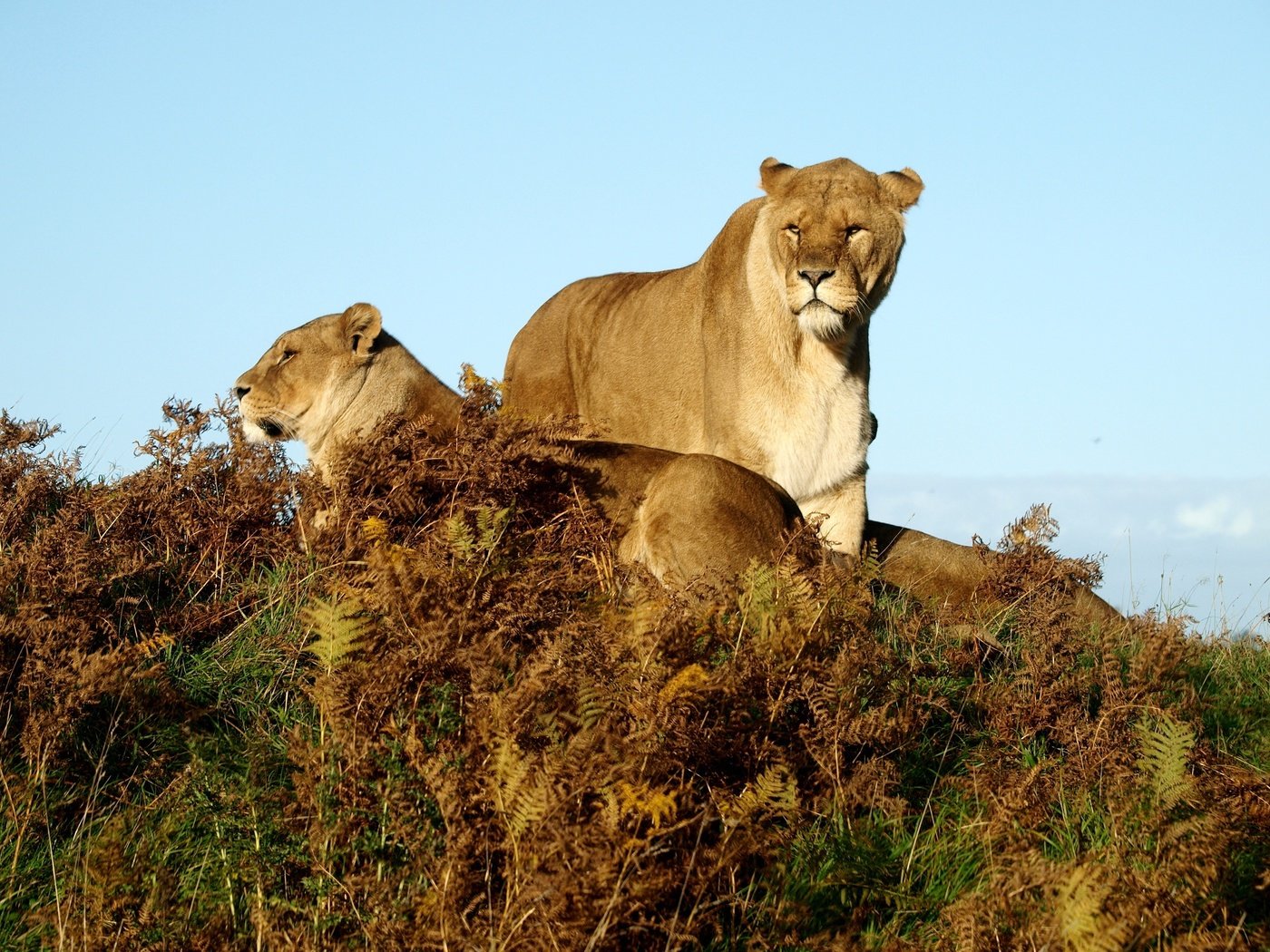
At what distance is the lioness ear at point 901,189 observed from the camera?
909 cm

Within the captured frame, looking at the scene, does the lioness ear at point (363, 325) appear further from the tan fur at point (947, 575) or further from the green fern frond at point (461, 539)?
the green fern frond at point (461, 539)

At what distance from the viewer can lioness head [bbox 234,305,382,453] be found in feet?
30.6

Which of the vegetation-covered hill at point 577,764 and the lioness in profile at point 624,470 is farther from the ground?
the lioness in profile at point 624,470

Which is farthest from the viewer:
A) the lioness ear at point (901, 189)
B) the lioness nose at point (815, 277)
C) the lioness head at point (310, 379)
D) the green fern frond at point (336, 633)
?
the lioness head at point (310, 379)

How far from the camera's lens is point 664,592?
231 inches

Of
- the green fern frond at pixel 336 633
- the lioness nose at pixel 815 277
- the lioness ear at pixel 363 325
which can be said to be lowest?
the green fern frond at pixel 336 633

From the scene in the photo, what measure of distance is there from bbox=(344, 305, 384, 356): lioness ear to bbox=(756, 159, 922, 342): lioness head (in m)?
2.46

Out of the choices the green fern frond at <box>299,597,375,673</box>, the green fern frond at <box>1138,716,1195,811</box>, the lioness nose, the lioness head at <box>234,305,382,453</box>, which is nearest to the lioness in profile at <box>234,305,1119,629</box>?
the lioness head at <box>234,305,382,453</box>

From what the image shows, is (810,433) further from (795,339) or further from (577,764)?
(577,764)

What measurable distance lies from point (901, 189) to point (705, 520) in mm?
2856

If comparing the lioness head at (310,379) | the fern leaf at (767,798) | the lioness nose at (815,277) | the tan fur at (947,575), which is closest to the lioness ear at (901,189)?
the lioness nose at (815,277)

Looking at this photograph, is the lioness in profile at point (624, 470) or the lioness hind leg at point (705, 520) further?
the lioness in profile at point (624, 470)

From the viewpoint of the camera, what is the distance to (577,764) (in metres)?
4.19

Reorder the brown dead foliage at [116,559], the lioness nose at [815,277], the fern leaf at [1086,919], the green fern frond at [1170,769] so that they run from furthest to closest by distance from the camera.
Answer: the lioness nose at [815,277], the brown dead foliage at [116,559], the green fern frond at [1170,769], the fern leaf at [1086,919]
